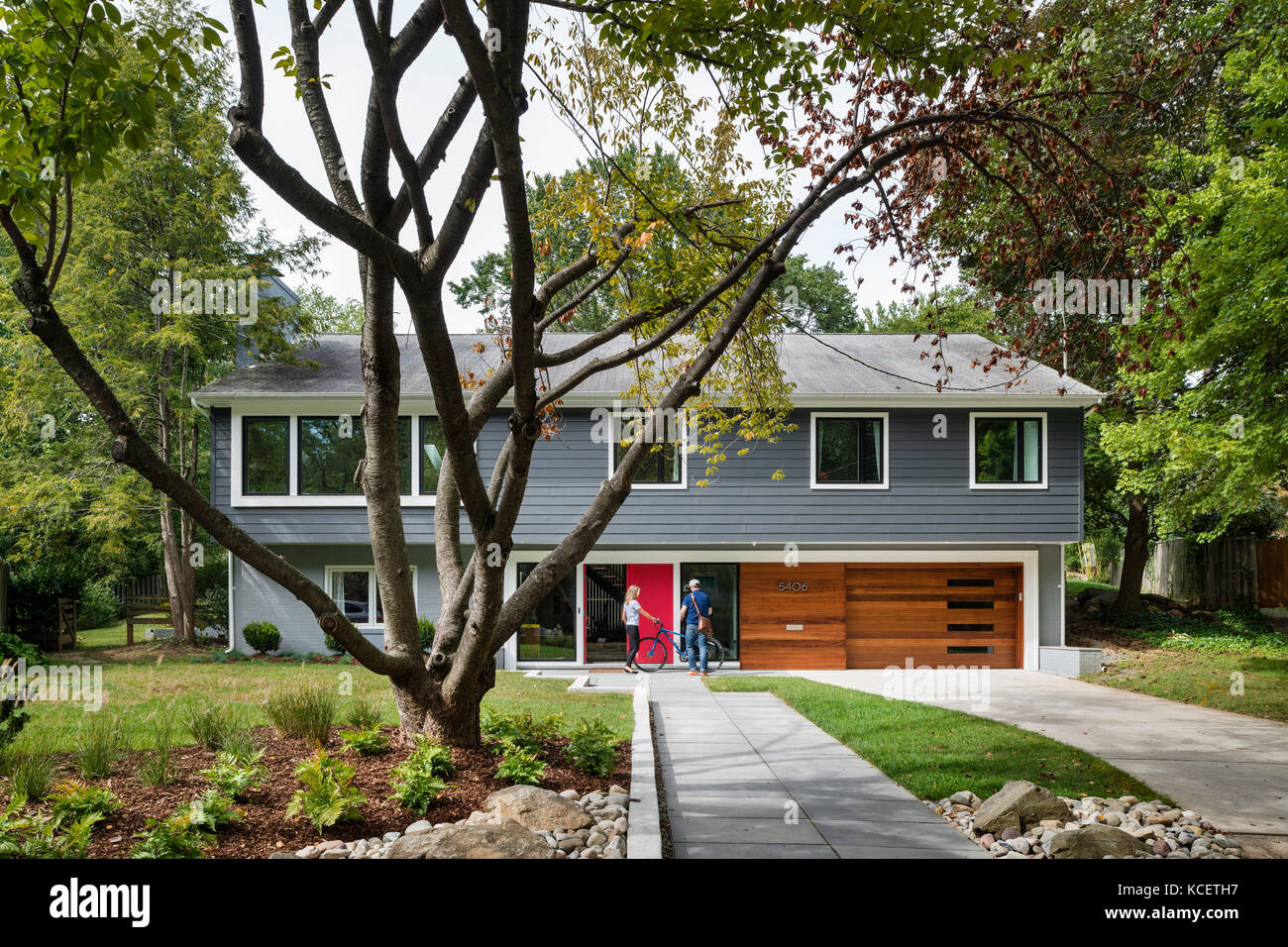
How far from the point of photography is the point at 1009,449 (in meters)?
17.2

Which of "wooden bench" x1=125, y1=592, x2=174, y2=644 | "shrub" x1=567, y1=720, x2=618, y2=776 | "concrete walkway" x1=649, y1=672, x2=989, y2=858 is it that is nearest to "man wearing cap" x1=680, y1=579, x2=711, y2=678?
"concrete walkway" x1=649, y1=672, x2=989, y2=858

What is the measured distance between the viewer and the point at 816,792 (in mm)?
6727

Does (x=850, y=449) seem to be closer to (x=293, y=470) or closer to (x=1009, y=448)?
(x=1009, y=448)

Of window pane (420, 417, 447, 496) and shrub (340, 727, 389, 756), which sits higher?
window pane (420, 417, 447, 496)

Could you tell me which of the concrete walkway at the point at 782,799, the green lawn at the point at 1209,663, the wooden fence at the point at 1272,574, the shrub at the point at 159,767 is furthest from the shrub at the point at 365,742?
the wooden fence at the point at 1272,574

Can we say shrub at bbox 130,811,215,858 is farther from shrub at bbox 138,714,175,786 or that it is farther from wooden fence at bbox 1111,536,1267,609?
wooden fence at bbox 1111,536,1267,609

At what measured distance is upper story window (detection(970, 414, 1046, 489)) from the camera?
56.2ft

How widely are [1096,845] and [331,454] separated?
49.9 feet

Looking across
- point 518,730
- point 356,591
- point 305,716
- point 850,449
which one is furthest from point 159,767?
point 850,449

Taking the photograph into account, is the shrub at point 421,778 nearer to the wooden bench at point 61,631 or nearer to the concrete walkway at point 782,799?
the concrete walkway at point 782,799

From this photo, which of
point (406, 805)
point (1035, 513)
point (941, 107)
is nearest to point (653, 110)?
point (941, 107)

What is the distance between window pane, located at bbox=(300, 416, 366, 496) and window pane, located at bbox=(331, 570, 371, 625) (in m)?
2.01
